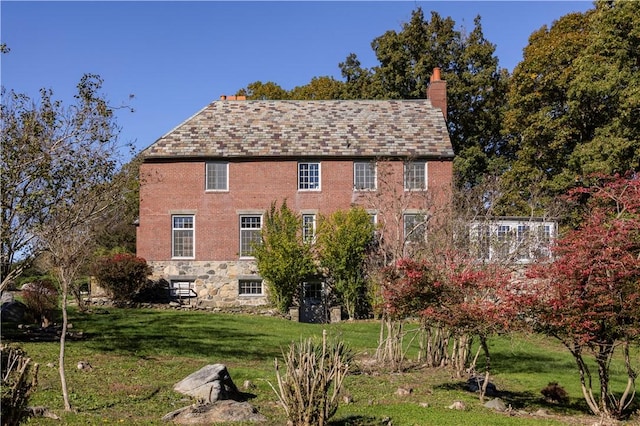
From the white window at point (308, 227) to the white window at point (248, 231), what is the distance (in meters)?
2.15

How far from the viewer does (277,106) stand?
35.3 metres

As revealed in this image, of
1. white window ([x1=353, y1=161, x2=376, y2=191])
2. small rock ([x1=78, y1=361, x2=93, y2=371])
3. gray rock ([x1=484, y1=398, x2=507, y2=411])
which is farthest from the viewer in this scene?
white window ([x1=353, y1=161, x2=376, y2=191])

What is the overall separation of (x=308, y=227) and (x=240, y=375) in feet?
54.5

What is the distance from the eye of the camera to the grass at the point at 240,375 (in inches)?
456

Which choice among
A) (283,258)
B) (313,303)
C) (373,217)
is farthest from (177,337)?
(373,217)

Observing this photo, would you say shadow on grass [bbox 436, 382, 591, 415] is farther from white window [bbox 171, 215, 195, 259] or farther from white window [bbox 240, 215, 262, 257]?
white window [bbox 171, 215, 195, 259]

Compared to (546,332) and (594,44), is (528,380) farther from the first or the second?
(594,44)

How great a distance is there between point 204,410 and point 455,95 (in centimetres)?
3736

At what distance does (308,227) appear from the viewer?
31.4 metres

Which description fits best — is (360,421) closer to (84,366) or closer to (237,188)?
(84,366)

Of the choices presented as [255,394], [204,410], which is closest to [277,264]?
[255,394]

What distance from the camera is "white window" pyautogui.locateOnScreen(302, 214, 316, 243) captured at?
101 ft

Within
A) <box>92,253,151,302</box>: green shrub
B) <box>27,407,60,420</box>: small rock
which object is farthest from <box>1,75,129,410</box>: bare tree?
<box>92,253,151,302</box>: green shrub

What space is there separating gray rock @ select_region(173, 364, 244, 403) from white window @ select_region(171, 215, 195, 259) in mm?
19015
